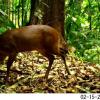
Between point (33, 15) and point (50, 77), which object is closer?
point (50, 77)

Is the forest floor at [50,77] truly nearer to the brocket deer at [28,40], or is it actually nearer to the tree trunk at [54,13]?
the brocket deer at [28,40]

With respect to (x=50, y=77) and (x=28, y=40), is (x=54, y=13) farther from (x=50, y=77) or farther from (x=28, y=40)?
(x=50, y=77)

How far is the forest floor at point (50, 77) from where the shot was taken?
11.7ft

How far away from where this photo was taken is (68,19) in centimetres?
501

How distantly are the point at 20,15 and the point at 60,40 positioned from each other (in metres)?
1.05

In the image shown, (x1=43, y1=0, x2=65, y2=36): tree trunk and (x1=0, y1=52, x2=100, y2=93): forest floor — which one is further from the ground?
(x1=43, y1=0, x2=65, y2=36): tree trunk

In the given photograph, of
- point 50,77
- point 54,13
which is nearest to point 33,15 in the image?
point 54,13

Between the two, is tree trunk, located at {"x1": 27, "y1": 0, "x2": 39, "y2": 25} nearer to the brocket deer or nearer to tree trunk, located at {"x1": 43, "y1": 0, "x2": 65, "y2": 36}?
tree trunk, located at {"x1": 43, "y1": 0, "x2": 65, "y2": 36}

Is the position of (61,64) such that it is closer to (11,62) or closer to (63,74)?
(63,74)

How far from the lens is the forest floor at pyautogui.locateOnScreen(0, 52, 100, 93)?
3568 millimetres

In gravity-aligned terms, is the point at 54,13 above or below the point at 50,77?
above

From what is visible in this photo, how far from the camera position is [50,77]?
381cm

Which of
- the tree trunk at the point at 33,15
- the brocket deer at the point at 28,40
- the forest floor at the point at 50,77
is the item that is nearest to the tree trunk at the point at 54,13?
the tree trunk at the point at 33,15

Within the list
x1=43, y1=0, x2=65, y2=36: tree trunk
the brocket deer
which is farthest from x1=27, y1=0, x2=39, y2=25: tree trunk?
the brocket deer
